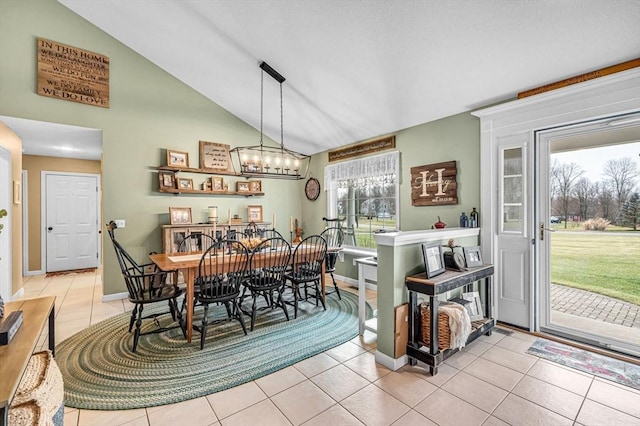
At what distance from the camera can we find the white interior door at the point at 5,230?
3.61 meters

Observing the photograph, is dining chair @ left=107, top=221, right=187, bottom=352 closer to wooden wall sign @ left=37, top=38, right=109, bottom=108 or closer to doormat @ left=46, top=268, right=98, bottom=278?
wooden wall sign @ left=37, top=38, right=109, bottom=108

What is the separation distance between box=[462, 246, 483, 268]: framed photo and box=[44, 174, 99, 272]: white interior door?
23.2ft

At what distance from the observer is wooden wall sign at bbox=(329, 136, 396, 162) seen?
4219 mm

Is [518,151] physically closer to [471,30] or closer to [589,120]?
[589,120]

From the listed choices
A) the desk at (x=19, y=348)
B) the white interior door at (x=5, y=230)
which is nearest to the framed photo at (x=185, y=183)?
the white interior door at (x=5, y=230)

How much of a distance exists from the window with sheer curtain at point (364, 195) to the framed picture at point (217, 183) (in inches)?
74.1

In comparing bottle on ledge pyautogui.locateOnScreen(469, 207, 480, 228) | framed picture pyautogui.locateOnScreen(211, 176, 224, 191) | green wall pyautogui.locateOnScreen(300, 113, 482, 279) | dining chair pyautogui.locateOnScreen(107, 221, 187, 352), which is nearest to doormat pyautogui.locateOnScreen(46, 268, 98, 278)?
framed picture pyautogui.locateOnScreen(211, 176, 224, 191)

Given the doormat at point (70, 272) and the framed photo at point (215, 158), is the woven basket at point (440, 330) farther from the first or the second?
the doormat at point (70, 272)

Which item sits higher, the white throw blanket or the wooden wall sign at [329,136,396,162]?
the wooden wall sign at [329,136,396,162]

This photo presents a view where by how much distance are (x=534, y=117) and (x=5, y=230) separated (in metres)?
6.58

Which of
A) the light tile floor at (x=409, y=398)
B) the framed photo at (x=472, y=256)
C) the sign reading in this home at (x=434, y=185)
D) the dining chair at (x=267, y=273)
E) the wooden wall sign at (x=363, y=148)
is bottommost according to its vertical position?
the light tile floor at (x=409, y=398)

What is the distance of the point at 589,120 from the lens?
2574mm

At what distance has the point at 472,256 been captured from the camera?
281 centimetres

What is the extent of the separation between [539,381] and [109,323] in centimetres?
416
